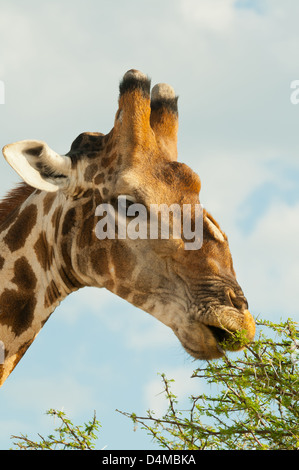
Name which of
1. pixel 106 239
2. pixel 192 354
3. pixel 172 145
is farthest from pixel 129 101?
pixel 192 354

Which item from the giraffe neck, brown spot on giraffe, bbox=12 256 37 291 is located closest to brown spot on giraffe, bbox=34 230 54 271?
the giraffe neck


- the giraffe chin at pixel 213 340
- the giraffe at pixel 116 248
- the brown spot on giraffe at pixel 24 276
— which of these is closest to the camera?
the giraffe chin at pixel 213 340

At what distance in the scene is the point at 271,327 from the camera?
229 inches

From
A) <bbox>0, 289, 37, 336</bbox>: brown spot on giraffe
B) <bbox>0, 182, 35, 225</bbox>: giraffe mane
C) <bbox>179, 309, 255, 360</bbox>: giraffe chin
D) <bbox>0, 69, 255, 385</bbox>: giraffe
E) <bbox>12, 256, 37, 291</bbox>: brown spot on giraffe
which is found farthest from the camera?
<bbox>0, 182, 35, 225</bbox>: giraffe mane

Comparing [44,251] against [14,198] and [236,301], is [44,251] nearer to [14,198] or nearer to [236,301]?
[14,198]

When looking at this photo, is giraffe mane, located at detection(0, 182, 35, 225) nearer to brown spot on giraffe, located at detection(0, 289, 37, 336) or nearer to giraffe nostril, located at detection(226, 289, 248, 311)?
brown spot on giraffe, located at detection(0, 289, 37, 336)

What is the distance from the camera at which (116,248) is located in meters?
5.55

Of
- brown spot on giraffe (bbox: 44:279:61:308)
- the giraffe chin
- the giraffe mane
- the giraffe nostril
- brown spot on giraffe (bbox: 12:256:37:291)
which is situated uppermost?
the giraffe mane

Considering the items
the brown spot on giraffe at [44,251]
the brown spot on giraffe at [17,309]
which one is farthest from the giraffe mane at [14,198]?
the brown spot on giraffe at [17,309]

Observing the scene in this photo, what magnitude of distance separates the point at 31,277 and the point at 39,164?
1.04 meters

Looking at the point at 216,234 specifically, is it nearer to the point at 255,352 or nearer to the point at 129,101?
the point at 255,352

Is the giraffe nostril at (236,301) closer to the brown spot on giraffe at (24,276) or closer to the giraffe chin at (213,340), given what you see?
the giraffe chin at (213,340)

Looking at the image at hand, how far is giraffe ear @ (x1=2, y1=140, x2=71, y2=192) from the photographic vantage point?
5348 millimetres

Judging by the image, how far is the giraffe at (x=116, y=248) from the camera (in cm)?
531
